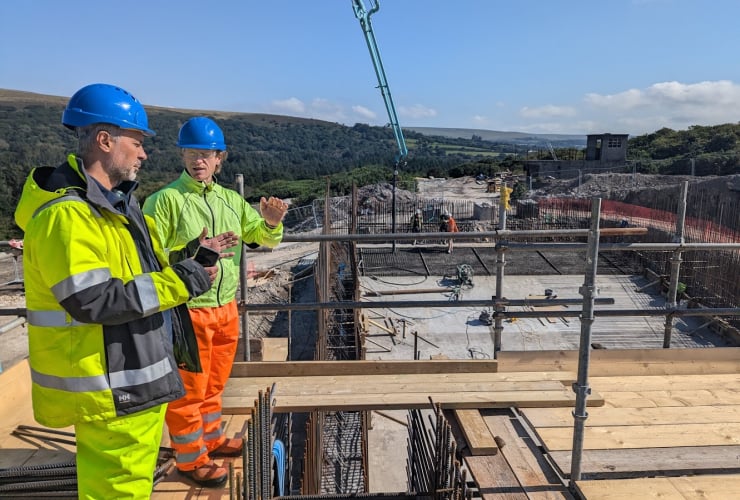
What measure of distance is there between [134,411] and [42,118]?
367 ft

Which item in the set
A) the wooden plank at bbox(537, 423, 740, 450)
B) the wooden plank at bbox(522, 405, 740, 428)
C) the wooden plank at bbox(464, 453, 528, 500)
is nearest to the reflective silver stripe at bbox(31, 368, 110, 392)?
the wooden plank at bbox(464, 453, 528, 500)

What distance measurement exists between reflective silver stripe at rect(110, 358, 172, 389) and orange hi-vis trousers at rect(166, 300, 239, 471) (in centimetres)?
57

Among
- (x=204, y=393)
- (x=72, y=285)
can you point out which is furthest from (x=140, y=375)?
(x=204, y=393)

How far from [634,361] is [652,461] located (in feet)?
4.52

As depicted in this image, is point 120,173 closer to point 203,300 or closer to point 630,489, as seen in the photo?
point 203,300

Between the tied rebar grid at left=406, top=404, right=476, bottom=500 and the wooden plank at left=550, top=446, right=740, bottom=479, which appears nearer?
the tied rebar grid at left=406, top=404, right=476, bottom=500

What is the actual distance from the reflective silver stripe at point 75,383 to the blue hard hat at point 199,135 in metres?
1.37

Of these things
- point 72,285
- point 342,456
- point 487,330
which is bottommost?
point 342,456

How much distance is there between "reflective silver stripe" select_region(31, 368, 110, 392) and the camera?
1871 millimetres

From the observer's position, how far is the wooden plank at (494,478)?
8.80ft

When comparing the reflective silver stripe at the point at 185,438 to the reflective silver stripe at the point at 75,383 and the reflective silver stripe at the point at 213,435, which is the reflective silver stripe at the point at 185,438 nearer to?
the reflective silver stripe at the point at 213,435

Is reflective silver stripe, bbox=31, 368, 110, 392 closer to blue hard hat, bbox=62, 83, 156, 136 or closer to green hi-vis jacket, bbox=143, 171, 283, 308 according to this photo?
green hi-vis jacket, bbox=143, 171, 283, 308

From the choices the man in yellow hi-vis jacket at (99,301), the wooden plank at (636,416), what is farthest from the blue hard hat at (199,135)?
the wooden plank at (636,416)

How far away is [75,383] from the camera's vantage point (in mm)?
1872
